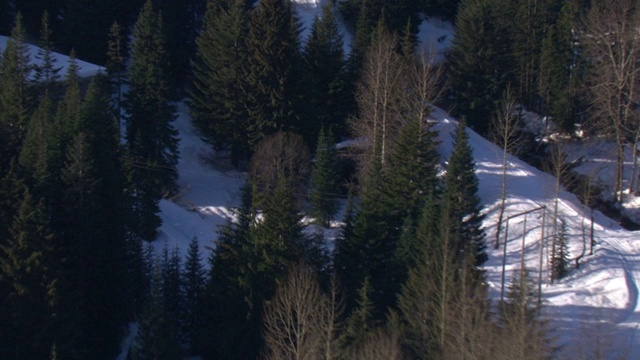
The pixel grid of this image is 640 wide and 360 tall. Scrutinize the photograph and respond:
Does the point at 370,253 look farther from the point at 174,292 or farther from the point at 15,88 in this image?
the point at 15,88

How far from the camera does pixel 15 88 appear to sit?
111ft

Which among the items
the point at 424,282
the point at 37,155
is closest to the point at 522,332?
the point at 424,282

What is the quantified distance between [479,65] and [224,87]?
46.9 ft

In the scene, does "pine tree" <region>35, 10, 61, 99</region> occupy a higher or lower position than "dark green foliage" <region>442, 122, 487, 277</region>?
higher

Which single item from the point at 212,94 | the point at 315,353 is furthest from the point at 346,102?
the point at 315,353

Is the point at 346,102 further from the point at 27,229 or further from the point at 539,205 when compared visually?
the point at 27,229


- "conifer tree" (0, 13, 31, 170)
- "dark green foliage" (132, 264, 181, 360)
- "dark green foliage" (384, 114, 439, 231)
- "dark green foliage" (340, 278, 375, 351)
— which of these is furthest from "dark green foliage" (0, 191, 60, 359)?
"dark green foliage" (384, 114, 439, 231)

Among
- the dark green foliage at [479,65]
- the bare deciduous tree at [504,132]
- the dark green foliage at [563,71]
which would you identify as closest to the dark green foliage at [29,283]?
the bare deciduous tree at [504,132]

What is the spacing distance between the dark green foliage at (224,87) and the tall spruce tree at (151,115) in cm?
195

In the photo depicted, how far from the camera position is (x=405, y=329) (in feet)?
67.4

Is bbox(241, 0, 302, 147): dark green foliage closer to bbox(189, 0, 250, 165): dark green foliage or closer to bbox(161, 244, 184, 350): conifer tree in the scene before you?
bbox(189, 0, 250, 165): dark green foliage

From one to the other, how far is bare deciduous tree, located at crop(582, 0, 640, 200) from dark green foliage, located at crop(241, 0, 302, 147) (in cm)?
1501

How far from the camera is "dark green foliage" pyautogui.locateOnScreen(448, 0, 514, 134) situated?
137 feet

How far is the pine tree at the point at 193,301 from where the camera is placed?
82.6 feet
